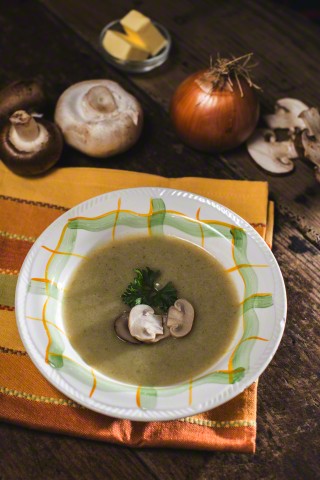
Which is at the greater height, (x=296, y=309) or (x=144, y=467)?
(x=296, y=309)

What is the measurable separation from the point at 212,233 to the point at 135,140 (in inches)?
20.0

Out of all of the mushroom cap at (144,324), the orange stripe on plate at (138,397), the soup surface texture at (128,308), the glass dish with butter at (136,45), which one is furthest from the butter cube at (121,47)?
the orange stripe on plate at (138,397)

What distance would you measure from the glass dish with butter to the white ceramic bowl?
0.73 meters

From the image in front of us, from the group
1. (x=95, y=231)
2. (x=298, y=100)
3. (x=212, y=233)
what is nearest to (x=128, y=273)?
(x=95, y=231)

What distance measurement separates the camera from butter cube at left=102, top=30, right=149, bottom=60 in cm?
218

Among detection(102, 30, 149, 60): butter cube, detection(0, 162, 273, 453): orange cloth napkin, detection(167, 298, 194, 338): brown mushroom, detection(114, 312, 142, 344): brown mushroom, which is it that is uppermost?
detection(102, 30, 149, 60): butter cube

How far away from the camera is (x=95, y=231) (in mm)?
1671

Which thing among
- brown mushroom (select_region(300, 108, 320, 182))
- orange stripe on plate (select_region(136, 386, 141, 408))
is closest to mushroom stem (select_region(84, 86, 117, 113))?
brown mushroom (select_region(300, 108, 320, 182))

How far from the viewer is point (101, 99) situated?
188 centimetres

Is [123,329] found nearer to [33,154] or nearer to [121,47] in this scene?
[33,154]

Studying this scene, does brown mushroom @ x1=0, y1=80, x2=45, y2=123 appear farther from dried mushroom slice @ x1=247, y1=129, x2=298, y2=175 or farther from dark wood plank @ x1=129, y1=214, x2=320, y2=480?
dark wood plank @ x1=129, y1=214, x2=320, y2=480

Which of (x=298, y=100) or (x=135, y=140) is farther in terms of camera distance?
(x=298, y=100)

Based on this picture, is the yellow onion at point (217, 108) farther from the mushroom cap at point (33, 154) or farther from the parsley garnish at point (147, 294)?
the parsley garnish at point (147, 294)

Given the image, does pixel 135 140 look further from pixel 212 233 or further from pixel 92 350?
pixel 92 350
